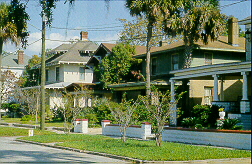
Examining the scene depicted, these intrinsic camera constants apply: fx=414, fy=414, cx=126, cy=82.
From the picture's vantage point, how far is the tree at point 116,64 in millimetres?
38938

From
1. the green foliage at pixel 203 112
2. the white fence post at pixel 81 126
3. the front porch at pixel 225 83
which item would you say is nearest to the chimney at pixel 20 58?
the white fence post at pixel 81 126

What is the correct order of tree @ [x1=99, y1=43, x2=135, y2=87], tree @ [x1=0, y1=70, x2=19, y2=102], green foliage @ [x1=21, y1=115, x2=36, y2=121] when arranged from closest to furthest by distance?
tree @ [x1=99, y1=43, x2=135, y2=87] → green foliage @ [x1=21, y1=115, x2=36, y2=121] → tree @ [x1=0, y1=70, x2=19, y2=102]

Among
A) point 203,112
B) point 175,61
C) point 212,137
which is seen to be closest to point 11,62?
point 175,61

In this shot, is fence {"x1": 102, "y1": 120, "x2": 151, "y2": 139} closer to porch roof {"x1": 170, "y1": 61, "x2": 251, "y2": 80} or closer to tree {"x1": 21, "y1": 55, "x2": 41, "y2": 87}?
porch roof {"x1": 170, "y1": 61, "x2": 251, "y2": 80}

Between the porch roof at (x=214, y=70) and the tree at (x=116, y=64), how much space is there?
1080cm

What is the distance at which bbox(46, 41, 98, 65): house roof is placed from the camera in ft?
156

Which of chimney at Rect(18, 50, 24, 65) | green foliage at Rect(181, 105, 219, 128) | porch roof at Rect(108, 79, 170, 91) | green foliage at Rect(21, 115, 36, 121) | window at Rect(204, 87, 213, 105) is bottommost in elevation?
green foliage at Rect(21, 115, 36, 121)

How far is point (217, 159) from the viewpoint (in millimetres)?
14125

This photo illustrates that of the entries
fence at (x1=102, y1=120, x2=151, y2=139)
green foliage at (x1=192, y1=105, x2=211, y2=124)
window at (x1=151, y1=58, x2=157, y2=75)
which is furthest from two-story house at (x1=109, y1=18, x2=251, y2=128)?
fence at (x1=102, y1=120, x2=151, y2=139)

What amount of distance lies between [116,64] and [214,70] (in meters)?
14.8

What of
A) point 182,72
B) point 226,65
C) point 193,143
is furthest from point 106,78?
point 193,143

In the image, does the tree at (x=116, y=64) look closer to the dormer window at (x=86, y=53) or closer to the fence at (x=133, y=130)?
the dormer window at (x=86, y=53)

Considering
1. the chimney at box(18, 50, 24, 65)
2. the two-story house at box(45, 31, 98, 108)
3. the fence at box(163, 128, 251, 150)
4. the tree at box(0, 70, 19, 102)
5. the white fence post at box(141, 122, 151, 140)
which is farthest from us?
the chimney at box(18, 50, 24, 65)

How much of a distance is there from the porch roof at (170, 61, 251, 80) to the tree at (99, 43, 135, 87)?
10799mm
